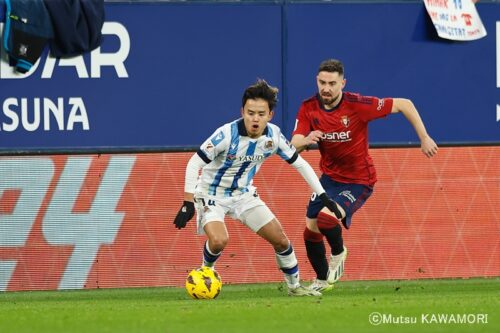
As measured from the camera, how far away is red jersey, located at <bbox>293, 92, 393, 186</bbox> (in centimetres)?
1366

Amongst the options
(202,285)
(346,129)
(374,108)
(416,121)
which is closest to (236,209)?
(202,285)

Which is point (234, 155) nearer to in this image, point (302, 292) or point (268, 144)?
point (268, 144)

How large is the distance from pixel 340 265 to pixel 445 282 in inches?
88.1

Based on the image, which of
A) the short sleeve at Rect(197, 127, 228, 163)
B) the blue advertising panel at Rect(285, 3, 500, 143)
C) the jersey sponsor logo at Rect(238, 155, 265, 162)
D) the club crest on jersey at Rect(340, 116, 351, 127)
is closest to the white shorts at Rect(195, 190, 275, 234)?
the jersey sponsor logo at Rect(238, 155, 265, 162)

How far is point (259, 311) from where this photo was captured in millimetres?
10992

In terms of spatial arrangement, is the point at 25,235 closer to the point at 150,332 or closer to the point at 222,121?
the point at 222,121

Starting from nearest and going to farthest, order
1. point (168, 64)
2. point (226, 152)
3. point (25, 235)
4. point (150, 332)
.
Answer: point (150, 332) → point (226, 152) → point (25, 235) → point (168, 64)

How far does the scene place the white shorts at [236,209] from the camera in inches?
514

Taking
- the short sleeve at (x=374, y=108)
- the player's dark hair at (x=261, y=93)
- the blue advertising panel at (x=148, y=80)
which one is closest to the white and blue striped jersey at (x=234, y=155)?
the player's dark hair at (x=261, y=93)

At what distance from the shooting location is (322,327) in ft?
32.3

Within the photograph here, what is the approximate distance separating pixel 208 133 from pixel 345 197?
3064mm

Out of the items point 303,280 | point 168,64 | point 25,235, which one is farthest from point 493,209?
point 25,235

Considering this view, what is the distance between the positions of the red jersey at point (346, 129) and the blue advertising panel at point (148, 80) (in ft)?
8.59

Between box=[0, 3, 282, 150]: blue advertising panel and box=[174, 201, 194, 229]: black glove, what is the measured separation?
3845 mm
